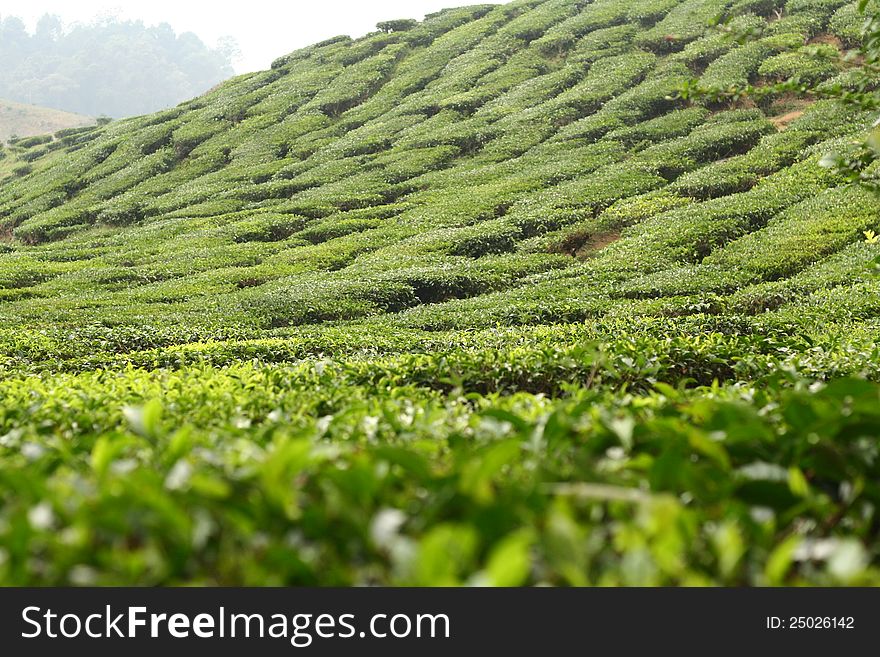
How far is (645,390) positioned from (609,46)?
48.2 meters

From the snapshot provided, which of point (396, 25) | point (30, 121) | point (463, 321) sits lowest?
point (463, 321)

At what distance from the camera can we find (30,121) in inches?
6097

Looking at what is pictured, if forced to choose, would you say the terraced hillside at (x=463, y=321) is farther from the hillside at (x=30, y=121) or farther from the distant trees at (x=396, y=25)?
the hillside at (x=30, y=121)

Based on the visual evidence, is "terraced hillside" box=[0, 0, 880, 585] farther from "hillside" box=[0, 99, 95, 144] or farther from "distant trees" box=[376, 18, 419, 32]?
"hillside" box=[0, 99, 95, 144]

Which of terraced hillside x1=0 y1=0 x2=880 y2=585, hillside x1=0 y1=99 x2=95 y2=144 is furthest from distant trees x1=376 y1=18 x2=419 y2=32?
hillside x1=0 y1=99 x2=95 y2=144

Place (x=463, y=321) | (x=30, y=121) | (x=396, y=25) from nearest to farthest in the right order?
(x=463, y=321)
(x=396, y=25)
(x=30, y=121)

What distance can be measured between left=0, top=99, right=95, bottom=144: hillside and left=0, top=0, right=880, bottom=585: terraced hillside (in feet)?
330

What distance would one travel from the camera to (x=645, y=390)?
679cm

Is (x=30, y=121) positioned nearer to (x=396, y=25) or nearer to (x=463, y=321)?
(x=396, y=25)

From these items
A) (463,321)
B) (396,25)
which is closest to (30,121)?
(396,25)

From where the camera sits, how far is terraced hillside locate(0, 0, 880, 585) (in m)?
1.51

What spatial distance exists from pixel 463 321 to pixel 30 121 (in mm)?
177710

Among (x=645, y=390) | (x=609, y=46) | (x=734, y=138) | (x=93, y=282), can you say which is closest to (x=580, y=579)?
(x=645, y=390)

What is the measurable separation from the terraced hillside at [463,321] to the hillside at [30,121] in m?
101
